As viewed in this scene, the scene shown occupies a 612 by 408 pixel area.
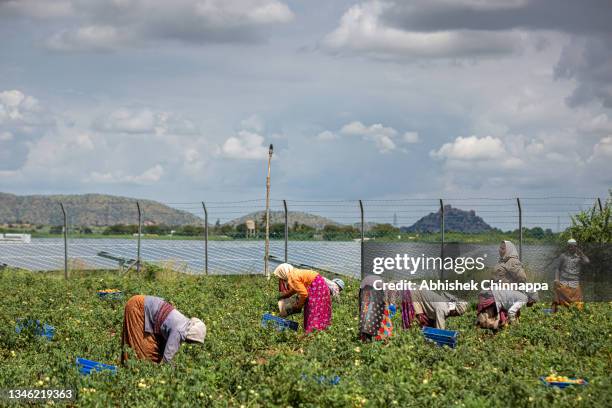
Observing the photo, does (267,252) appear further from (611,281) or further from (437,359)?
(437,359)

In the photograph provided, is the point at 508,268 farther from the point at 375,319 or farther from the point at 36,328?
the point at 36,328

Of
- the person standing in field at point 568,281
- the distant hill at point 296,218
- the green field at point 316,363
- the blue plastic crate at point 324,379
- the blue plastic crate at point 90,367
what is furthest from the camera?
the distant hill at point 296,218

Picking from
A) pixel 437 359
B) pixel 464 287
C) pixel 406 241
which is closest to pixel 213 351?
pixel 437 359

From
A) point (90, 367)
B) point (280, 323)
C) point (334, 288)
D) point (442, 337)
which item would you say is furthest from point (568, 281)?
point (90, 367)

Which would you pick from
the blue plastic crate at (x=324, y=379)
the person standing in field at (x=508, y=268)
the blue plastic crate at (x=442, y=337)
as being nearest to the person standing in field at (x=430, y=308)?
the blue plastic crate at (x=442, y=337)

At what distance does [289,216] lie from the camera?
21062 millimetres

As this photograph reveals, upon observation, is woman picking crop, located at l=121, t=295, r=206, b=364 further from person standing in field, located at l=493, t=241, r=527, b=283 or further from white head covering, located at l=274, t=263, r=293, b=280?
person standing in field, located at l=493, t=241, r=527, b=283

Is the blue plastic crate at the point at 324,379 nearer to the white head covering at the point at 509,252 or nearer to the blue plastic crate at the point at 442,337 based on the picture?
the blue plastic crate at the point at 442,337

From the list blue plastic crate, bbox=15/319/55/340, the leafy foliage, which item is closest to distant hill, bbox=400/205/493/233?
the leafy foliage

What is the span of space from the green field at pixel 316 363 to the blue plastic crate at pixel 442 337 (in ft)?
0.53

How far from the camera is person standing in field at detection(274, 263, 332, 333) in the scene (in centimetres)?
1163

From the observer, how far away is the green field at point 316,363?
7.45m

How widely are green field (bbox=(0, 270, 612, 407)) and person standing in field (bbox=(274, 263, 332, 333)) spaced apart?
219 millimetres

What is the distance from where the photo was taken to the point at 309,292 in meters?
11.8
